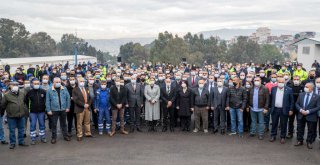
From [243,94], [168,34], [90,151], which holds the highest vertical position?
[168,34]

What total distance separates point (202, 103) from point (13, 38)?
240ft

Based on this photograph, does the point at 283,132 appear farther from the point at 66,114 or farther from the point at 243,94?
the point at 66,114

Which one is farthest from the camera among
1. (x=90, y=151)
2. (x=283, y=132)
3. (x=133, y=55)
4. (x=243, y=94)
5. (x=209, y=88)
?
(x=133, y=55)

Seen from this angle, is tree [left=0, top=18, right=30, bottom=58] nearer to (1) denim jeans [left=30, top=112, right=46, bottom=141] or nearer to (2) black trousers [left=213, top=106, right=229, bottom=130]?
(1) denim jeans [left=30, top=112, right=46, bottom=141]

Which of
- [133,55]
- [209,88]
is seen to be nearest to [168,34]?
[133,55]

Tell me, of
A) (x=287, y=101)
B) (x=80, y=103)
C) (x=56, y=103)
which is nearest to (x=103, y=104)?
(x=80, y=103)

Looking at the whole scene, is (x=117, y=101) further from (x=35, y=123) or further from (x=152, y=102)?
(x=35, y=123)

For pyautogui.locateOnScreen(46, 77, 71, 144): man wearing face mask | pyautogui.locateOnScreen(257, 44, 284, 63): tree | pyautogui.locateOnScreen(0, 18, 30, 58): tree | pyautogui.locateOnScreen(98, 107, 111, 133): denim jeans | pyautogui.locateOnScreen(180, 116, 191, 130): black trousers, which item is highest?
pyautogui.locateOnScreen(0, 18, 30, 58): tree

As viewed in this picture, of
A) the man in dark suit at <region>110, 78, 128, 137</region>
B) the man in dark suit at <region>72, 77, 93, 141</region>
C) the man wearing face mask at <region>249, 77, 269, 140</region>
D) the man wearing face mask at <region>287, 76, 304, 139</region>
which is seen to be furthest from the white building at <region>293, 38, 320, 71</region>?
the man in dark suit at <region>72, 77, 93, 141</region>

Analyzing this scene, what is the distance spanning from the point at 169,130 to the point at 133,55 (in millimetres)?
76374

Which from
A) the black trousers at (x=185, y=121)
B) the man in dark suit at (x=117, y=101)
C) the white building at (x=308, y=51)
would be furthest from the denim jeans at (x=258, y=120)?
the white building at (x=308, y=51)

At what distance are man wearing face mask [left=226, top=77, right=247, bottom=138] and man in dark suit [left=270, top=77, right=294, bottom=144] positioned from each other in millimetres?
808

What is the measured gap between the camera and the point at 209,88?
30.6 feet

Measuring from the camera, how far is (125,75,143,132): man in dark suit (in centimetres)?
930
